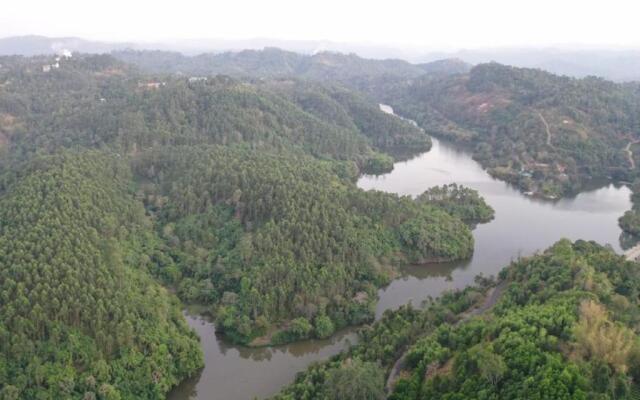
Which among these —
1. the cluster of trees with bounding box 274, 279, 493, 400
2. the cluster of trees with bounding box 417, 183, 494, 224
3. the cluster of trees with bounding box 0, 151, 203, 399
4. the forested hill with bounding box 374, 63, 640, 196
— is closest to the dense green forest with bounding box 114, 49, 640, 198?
the forested hill with bounding box 374, 63, 640, 196

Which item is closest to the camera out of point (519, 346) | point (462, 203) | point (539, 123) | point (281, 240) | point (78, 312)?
point (519, 346)

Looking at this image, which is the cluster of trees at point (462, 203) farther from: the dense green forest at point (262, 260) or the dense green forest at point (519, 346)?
the dense green forest at point (519, 346)

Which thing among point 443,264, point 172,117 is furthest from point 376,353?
point 172,117

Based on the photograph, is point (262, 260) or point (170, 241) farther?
point (170, 241)

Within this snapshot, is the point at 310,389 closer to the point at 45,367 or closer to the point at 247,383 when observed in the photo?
the point at 247,383

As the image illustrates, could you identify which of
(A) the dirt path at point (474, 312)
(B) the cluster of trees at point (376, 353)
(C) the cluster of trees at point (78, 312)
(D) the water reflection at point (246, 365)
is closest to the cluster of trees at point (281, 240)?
(D) the water reflection at point (246, 365)

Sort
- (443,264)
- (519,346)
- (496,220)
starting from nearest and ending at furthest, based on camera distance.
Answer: (519,346), (443,264), (496,220)

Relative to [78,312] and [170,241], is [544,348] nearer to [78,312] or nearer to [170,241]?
[78,312]

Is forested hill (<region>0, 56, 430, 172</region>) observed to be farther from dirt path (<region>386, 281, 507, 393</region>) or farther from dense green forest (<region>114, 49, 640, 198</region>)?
dirt path (<region>386, 281, 507, 393</region>)
